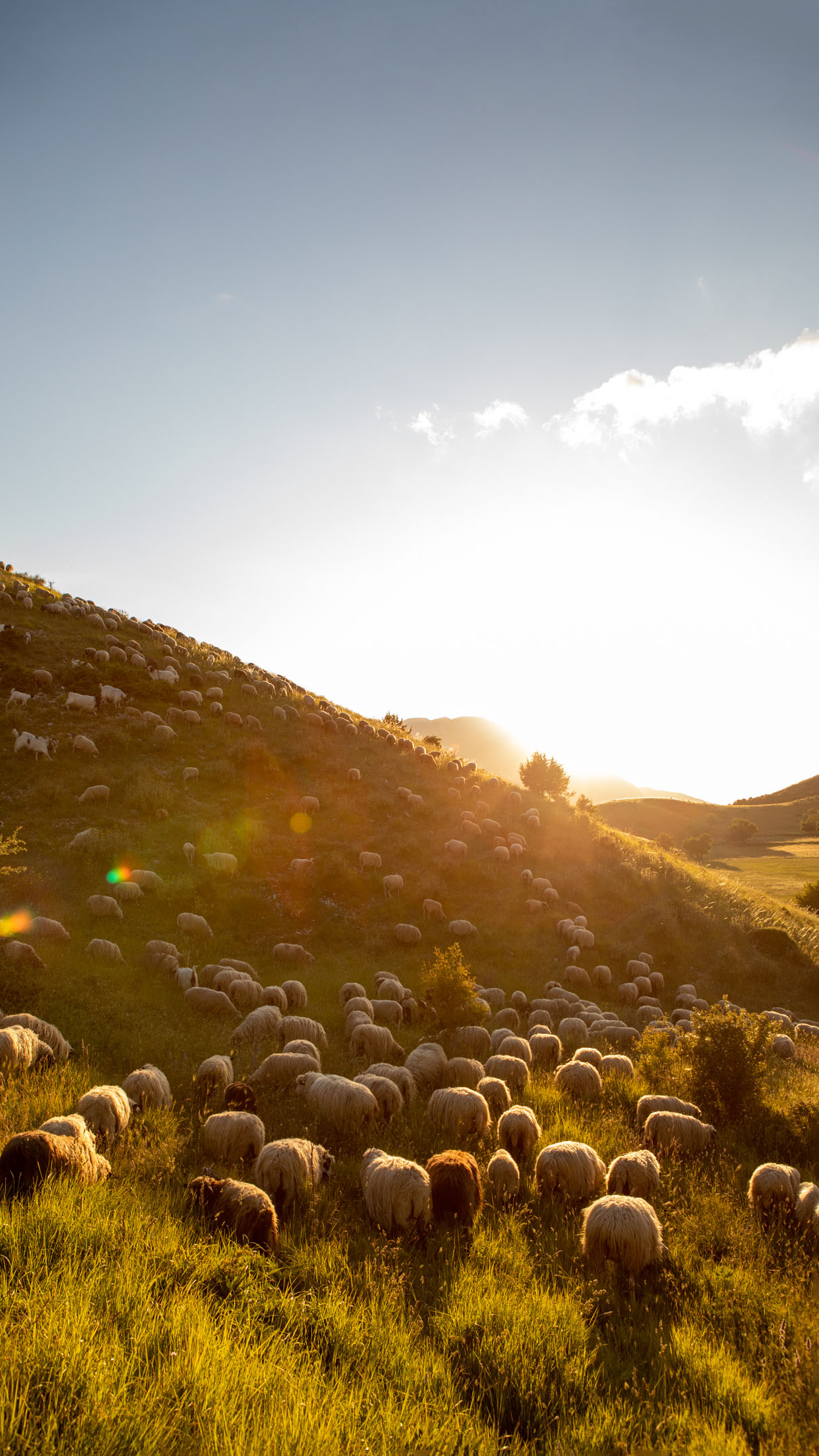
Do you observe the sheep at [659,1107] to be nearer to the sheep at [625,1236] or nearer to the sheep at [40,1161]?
the sheep at [625,1236]

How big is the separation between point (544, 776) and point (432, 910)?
23700 millimetres

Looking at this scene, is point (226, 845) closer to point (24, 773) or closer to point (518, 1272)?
point (24, 773)

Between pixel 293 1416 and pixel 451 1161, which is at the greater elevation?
pixel 293 1416

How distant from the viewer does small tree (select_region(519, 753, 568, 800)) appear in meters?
46.2

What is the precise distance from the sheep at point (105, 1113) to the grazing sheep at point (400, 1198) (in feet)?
12.1

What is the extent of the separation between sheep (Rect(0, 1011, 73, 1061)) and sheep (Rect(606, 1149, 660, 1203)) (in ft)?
31.0

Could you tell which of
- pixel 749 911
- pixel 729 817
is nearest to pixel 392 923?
pixel 749 911

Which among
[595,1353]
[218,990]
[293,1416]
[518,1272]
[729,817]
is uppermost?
[729,817]

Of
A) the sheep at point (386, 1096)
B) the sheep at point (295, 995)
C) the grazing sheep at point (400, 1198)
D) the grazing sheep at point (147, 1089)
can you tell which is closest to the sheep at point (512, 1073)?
the sheep at point (386, 1096)

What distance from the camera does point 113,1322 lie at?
14.9 feet

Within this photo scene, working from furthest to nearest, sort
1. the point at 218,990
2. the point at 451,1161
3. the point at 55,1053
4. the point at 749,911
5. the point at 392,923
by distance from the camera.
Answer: the point at 749,911, the point at 392,923, the point at 218,990, the point at 55,1053, the point at 451,1161

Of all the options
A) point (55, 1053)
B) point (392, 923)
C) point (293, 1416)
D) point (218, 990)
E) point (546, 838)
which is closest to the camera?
point (293, 1416)

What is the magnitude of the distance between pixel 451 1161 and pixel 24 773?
23.4 metres

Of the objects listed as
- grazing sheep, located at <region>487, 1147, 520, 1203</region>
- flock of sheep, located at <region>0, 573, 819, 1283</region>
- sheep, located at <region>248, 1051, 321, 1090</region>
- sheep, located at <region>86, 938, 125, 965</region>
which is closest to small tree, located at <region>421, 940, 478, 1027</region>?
flock of sheep, located at <region>0, 573, 819, 1283</region>
